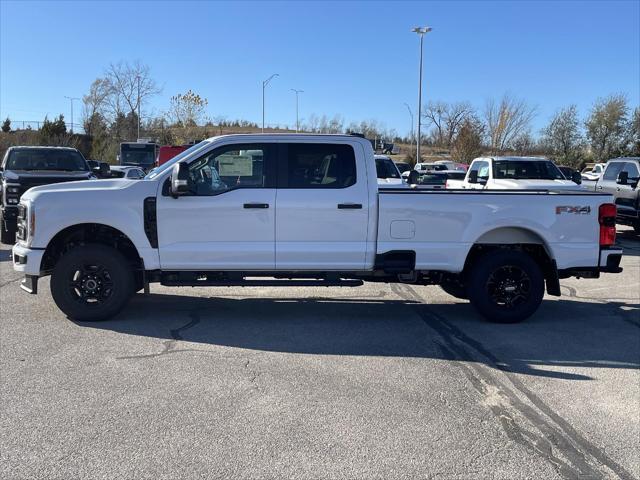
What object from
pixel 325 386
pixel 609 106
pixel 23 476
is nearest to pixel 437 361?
pixel 325 386

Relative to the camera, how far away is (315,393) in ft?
15.8

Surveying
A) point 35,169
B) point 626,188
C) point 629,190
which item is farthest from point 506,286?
point 35,169

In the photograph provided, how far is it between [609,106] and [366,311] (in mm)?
55060

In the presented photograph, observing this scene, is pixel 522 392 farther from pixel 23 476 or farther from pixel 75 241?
pixel 75 241

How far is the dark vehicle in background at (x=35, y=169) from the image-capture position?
13516 mm

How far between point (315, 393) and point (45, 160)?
12.8 metres

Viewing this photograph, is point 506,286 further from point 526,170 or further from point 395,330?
point 526,170

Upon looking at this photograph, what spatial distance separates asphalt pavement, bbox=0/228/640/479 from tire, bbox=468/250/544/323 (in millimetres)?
232

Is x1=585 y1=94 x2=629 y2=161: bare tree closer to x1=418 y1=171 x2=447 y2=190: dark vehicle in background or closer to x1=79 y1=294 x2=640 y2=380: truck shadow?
x1=418 y1=171 x2=447 y2=190: dark vehicle in background

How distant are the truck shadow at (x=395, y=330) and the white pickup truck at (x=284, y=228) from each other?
483mm

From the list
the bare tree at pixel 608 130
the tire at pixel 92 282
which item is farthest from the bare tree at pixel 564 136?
the tire at pixel 92 282

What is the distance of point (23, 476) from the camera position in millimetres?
3465

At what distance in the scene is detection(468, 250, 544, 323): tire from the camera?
7074 mm

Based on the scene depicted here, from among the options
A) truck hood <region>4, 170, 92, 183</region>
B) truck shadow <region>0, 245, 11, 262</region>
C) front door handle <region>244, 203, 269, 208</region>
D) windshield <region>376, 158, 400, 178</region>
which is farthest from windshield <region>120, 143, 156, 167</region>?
front door handle <region>244, 203, 269, 208</region>
